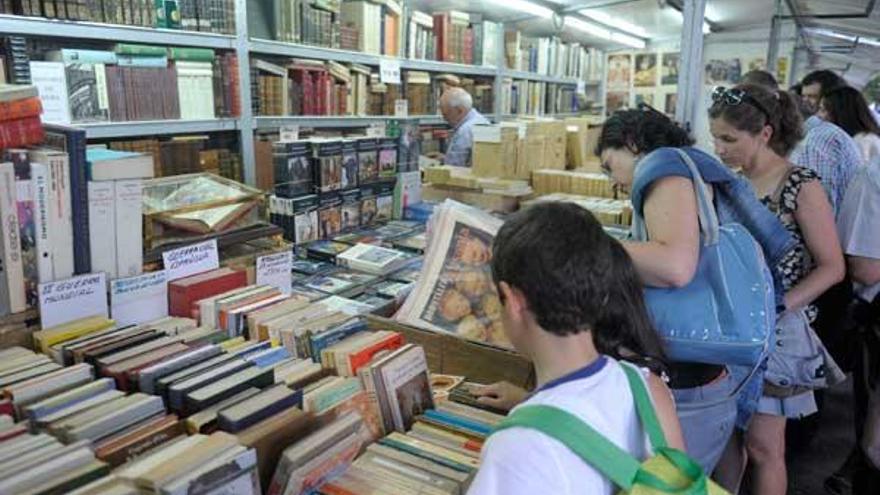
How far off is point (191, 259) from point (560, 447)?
120 cm

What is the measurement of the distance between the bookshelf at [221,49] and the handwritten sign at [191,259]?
1287 mm

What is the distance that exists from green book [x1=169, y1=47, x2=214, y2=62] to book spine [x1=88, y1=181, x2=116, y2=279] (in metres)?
1.71

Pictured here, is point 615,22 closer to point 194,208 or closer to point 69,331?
point 194,208

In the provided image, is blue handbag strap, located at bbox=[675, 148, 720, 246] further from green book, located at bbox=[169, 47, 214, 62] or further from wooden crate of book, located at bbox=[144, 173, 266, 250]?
green book, located at bbox=[169, 47, 214, 62]

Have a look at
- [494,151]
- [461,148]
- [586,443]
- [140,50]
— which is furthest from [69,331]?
[461,148]

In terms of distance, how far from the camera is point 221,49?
121 inches

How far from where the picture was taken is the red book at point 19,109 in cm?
129

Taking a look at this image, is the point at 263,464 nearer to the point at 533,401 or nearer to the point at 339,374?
the point at 339,374

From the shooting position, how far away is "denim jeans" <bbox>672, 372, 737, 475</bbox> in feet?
4.61

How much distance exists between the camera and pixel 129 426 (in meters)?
1.01

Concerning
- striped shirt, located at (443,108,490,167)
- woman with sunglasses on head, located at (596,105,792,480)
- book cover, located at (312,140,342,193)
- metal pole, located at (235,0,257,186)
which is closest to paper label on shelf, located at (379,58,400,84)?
striped shirt, located at (443,108,490,167)

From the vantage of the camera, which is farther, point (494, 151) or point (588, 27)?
point (588, 27)

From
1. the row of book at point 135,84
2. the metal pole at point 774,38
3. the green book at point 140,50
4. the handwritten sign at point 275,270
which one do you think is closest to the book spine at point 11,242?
the handwritten sign at point 275,270

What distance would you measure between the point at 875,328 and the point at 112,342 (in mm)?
2199
